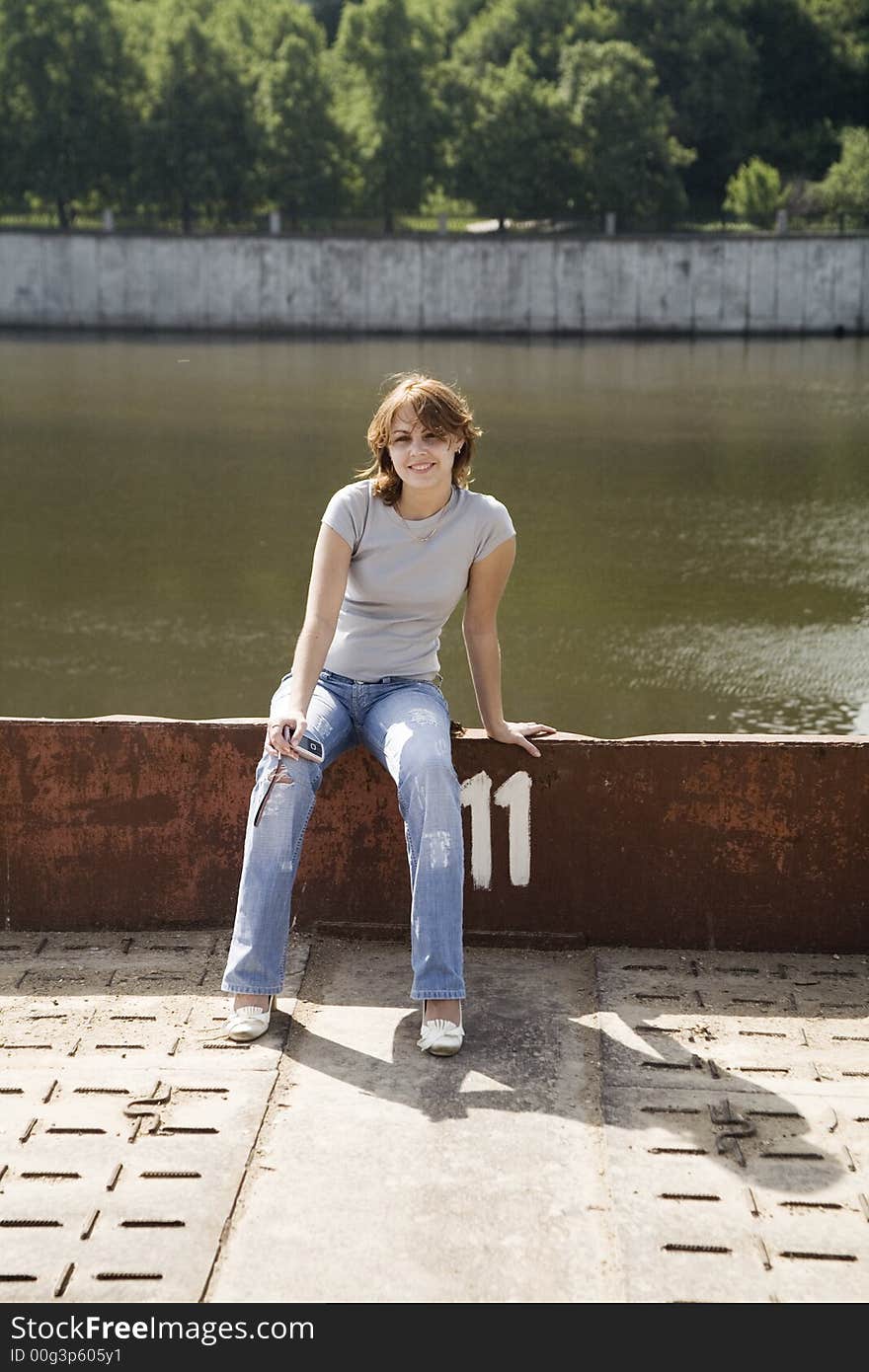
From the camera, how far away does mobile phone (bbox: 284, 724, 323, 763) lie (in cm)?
446

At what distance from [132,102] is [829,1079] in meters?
55.7

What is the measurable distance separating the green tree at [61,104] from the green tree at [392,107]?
7440 millimetres

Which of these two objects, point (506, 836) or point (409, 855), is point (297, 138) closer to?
point (506, 836)

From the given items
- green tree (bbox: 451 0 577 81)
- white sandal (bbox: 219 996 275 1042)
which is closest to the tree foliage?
green tree (bbox: 451 0 577 81)

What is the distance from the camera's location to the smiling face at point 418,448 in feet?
15.1

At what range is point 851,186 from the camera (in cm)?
5209

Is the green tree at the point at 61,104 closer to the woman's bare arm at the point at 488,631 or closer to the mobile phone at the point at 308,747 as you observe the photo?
the woman's bare arm at the point at 488,631

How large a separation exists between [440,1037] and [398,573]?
1.31 metres

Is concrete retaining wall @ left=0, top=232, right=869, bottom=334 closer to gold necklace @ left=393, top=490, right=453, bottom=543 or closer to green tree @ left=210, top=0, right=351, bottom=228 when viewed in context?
green tree @ left=210, top=0, right=351, bottom=228

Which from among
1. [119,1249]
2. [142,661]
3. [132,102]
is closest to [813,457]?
[142,661]

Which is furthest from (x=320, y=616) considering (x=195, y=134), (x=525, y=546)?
(x=195, y=134)

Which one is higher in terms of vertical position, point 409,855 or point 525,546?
point 409,855

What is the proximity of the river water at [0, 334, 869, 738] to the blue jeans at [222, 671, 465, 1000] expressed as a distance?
5749 mm

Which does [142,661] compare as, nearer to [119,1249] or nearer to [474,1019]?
[474,1019]
